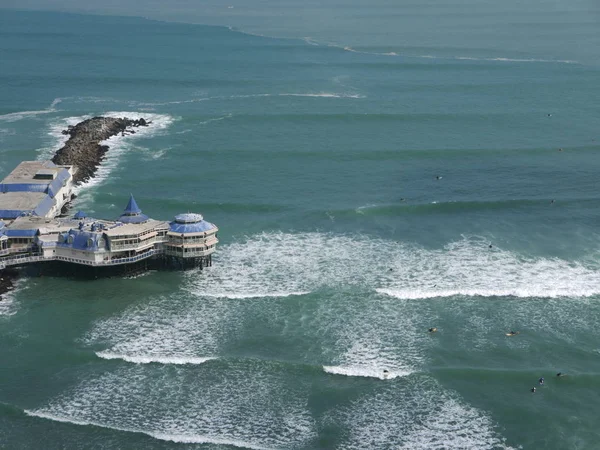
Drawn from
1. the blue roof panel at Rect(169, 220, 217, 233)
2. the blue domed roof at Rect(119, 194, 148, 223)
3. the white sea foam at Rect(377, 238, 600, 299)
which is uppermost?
the blue domed roof at Rect(119, 194, 148, 223)

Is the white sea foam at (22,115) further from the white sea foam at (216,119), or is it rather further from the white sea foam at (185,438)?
the white sea foam at (185,438)

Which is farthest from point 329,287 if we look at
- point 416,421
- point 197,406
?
point 197,406

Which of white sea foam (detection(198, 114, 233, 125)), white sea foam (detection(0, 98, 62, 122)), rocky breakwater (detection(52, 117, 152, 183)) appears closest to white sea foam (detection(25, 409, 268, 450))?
rocky breakwater (detection(52, 117, 152, 183))

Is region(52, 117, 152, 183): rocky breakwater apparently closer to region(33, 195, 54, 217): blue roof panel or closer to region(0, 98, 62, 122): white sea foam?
region(0, 98, 62, 122): white sea foam

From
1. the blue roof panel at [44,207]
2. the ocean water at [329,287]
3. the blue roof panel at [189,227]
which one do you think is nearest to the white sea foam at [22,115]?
the ocean water at [329,287]

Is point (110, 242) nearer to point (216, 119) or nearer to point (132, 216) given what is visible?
point (132, 216)
